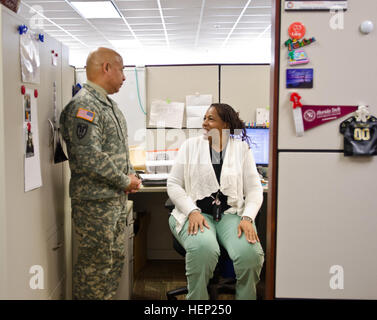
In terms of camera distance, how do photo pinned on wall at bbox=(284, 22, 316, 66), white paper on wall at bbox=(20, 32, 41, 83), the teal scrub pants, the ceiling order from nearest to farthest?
photo pinned on wall at bbox=(284, 22, 316, 66) → white paper on wall at bbox=(20, 32, 41, 83) → the teal scrub pants → the ceiling

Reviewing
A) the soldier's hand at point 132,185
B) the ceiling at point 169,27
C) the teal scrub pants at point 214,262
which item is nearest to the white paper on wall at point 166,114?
the soldier's hand at point 132,185

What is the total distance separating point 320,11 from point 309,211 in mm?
671

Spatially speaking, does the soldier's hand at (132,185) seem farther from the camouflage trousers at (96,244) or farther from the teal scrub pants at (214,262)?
the teal scrub pants at (214,262)

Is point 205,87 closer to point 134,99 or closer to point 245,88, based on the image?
point 245,88

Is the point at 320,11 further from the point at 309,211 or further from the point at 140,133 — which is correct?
the point at 140,133

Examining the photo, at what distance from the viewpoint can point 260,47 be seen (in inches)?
279

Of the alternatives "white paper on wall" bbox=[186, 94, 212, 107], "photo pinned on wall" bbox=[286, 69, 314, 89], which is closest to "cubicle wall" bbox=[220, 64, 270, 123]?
"white paper on wall" bbox=[186, 94, 212, 107]

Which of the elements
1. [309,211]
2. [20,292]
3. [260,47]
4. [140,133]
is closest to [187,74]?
[140,133]

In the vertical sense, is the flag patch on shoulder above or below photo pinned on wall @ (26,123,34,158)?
above

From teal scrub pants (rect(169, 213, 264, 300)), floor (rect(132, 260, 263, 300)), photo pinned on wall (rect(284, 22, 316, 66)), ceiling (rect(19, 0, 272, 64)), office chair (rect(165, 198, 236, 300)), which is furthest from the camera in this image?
ceiling (rect(19, 0, 272, 64))

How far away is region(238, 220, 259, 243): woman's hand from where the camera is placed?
5.08ft

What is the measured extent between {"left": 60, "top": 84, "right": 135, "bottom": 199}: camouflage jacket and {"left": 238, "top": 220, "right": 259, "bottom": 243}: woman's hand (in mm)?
581

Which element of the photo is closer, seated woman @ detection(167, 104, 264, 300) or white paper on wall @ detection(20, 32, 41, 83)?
white paper on wall @ detection(20, 32, 41, 83)

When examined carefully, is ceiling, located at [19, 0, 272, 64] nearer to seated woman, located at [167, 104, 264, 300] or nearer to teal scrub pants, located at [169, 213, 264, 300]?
seated woman, located at [167, 104, 264, 300]
